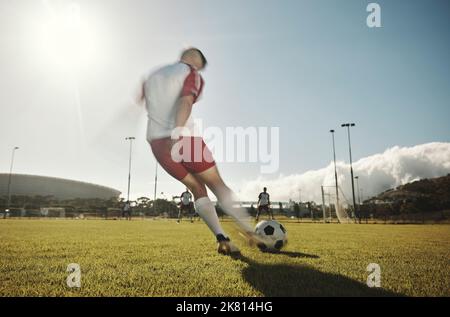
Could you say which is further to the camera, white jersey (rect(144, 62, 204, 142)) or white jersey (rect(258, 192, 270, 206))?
white jersey (rect(258, 192, 270, 206))

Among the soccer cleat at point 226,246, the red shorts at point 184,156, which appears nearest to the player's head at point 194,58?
the red shorts at point 184,156

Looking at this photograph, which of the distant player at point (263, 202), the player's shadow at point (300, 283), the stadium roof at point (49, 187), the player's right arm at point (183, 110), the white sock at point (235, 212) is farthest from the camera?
the stadium roof at point (49, 187)

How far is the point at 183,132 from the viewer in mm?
3527

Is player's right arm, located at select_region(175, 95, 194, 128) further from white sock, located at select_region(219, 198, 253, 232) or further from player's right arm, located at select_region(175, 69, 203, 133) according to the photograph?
white sock, located at select_region(219, 198, 253, 232)

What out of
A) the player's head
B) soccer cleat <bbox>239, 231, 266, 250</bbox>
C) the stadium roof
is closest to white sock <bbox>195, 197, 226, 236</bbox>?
soccer cleat <bbox>239, 231, 266, 250</bbox>

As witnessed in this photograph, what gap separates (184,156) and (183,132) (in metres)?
0.35

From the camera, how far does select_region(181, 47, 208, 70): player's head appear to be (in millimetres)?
3953

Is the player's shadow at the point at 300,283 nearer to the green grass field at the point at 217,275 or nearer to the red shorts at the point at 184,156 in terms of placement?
the green grass field at the point at 217,275

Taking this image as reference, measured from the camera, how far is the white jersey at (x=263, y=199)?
15531 millimetres

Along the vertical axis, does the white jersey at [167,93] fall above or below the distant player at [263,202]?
above

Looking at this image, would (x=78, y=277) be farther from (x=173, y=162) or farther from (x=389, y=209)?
(x=389, y=209)

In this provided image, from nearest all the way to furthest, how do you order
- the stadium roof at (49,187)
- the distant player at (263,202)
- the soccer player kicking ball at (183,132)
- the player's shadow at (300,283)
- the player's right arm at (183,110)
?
the player's shadow at (300,283) < the player's right arm at (183,110) < the soccer player kicking ball at (183,132) < the distant player at (263,202) < the stadium roof at (49,187)

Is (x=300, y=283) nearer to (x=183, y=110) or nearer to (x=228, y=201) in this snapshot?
(x=228, y=201)
